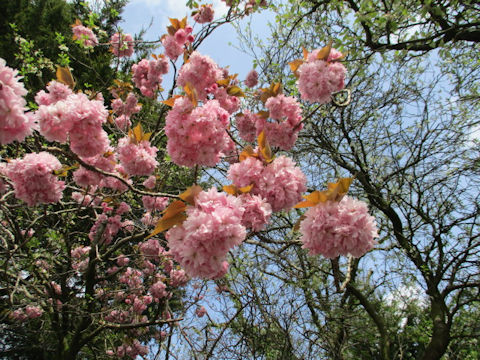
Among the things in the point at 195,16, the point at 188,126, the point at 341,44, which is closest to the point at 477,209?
the point at 341,44

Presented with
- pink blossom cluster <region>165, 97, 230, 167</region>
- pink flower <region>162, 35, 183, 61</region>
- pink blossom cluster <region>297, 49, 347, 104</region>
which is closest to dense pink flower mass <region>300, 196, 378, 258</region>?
pink blossom cluster <region>165, 97, 230, 167</region>

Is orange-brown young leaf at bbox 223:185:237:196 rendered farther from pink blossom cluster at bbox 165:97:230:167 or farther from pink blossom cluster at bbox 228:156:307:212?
pink blossom cluster at bbox 165:97:230:167

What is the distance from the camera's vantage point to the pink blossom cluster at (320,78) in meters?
1.98

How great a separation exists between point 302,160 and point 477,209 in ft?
9.69

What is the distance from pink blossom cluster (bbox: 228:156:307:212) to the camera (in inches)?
56.6

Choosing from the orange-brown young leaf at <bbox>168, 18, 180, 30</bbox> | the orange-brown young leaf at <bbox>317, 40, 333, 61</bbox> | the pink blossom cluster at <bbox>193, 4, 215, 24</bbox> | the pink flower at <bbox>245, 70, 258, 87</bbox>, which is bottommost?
the orange-brown young leaf at <bbox>317, 40, 333, 61</bbox>

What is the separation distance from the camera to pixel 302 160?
5934mm

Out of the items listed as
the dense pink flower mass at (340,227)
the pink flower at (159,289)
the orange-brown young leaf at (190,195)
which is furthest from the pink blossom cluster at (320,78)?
the pink flower at (159,289)

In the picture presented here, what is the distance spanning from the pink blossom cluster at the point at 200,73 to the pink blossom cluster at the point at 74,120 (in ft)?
2.87

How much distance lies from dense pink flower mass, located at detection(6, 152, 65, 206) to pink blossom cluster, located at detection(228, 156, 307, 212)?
109cm

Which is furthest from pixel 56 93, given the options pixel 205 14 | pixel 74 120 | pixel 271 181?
pixel 205 14

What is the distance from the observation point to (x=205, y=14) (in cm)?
386

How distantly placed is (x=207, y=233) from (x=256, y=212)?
1.07 ft

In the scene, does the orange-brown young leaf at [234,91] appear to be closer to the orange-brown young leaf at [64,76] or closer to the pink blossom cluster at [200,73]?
the pink blossom cluster at [200,73]
